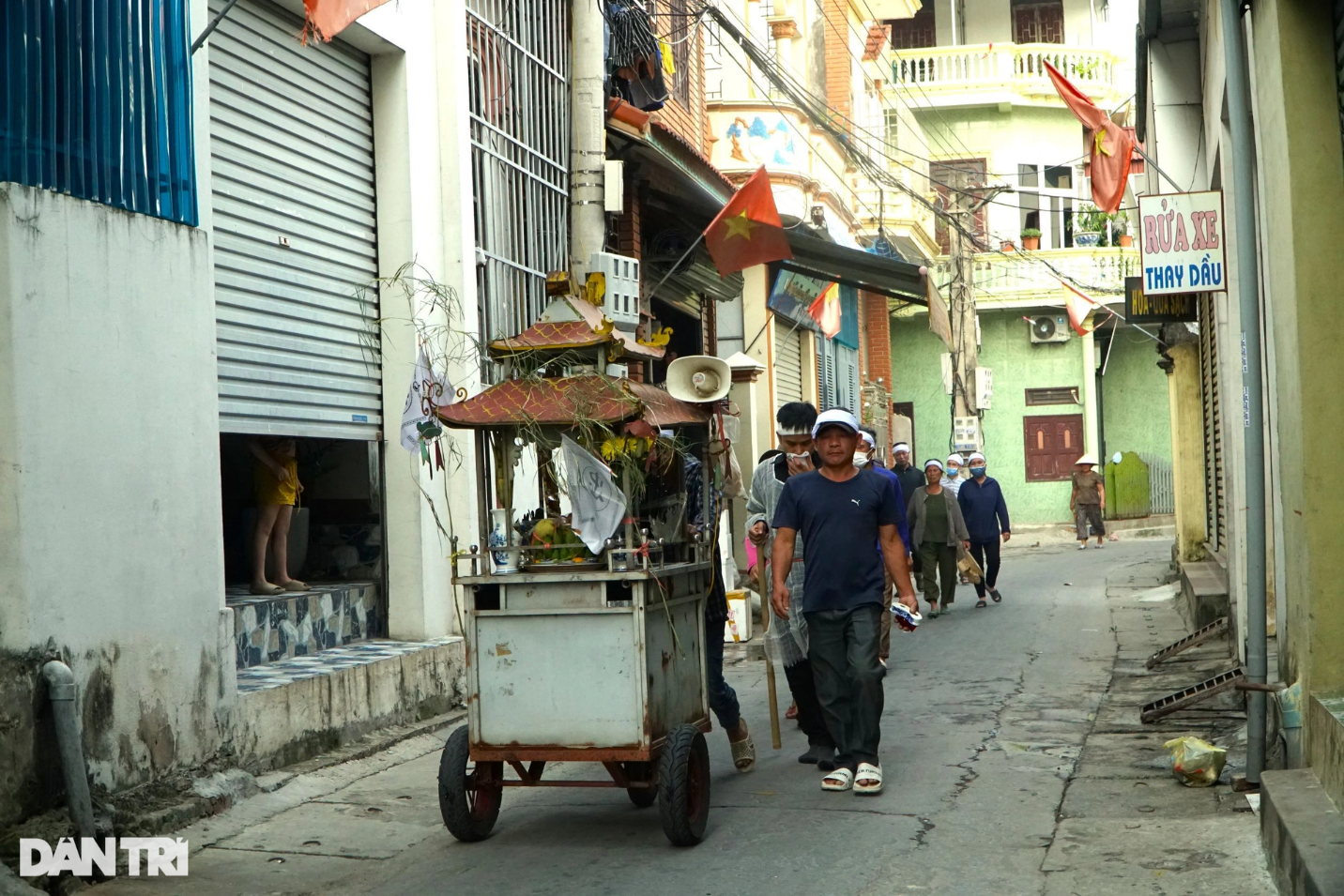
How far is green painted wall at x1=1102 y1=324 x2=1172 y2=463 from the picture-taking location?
35812mm

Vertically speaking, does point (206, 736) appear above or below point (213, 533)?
below

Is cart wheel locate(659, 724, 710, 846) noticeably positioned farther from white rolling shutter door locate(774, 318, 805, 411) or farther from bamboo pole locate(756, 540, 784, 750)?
white rolling shutter door locate(774, 318, 805, 411)

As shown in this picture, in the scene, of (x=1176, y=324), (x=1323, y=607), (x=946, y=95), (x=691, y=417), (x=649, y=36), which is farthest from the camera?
(x=946, y=95)

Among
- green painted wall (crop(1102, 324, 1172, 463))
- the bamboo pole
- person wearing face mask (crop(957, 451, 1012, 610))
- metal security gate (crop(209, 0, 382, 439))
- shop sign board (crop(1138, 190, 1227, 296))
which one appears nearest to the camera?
the bamboo pole

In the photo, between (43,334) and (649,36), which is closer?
(43,334)

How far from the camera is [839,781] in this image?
7.02m

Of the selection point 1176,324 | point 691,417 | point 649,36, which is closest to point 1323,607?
point 691,417

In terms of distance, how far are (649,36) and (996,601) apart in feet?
25.7

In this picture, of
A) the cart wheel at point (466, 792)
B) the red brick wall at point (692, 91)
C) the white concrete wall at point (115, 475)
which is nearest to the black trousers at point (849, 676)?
the cart wheel at point (466, 792)

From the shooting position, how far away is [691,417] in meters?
6.89

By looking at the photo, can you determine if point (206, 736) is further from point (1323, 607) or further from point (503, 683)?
point (1323, 607)

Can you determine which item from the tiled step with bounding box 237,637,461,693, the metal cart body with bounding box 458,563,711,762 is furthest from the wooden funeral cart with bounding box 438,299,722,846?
the tiled step with bounding box 237,637,461,693

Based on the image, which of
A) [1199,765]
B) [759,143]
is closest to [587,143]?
[1199,765]

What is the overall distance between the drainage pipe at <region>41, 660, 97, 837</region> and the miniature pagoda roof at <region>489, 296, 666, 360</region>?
2286 millimetres
